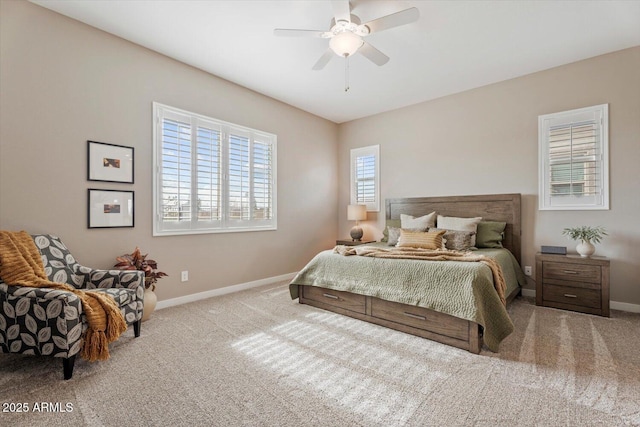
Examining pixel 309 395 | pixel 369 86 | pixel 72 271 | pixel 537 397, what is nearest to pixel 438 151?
pixel 369 86

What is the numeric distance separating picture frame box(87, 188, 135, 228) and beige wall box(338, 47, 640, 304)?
3.75 meters

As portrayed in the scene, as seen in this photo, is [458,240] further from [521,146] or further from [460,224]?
[521,146]

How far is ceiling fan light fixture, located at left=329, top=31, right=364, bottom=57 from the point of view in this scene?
8.54ft

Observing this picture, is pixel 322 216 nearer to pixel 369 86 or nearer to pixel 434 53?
pixel 369 86

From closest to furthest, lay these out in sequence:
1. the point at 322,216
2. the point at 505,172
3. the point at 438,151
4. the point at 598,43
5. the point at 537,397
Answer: the point at 537,397, the point at 598,43, the point at 505,172, the point at 438,151, the point at 322,216

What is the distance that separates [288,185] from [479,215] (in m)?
2.90

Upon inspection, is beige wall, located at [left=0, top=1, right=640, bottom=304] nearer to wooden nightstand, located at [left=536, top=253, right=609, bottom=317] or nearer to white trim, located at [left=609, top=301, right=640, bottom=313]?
white trim, located at [left=609, top=301, right=640, bottom=313]

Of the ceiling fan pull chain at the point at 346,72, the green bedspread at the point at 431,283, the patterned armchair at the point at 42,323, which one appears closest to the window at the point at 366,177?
the ceiling fan pull chain at the point at 346,72

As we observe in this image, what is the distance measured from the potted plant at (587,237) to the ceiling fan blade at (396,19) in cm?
292

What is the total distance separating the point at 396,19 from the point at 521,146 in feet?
8.78

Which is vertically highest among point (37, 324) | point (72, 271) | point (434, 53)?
point (434, 53)

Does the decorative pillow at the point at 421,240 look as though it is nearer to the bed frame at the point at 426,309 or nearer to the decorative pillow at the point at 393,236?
the decorative pillow at the point at 393,236

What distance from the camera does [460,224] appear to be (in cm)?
401

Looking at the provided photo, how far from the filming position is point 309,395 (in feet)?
5.96
